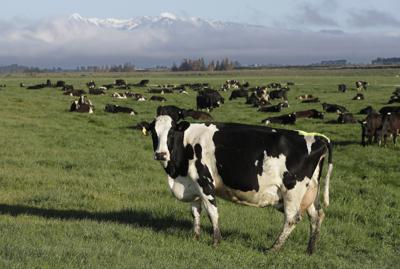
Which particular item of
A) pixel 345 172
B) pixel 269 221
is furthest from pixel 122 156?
pixel 269 221

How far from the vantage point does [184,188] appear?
32.2 feet

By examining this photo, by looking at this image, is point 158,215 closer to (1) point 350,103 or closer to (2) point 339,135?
(2) point 339,135

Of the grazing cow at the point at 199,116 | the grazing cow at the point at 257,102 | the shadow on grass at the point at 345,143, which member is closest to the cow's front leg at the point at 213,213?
the shadow on grass at the point at 345,143

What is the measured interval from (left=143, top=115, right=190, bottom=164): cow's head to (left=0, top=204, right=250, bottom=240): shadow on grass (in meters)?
1.50

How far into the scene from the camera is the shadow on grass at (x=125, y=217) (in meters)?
10.4

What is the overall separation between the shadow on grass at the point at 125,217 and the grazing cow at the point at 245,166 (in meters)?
0.80

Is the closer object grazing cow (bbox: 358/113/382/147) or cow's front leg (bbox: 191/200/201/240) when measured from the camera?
cow's front leg (bbox: 191/200/201/240)

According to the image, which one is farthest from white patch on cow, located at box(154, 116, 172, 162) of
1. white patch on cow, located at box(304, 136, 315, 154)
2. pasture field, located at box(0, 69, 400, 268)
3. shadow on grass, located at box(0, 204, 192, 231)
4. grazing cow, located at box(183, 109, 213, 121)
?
grazing cow, located at box(183, 109, 213, 121)

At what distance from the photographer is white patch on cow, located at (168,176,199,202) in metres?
9.75

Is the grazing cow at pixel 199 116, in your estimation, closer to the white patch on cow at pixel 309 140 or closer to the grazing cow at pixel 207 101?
the grazing cow at pixel 207 101

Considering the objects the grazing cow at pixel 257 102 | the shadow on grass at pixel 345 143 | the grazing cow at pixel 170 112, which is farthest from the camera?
the grazing cow at pixel 257 102

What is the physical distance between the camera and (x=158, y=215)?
11.4 m

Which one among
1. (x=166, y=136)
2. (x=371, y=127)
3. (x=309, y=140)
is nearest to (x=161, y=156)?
(x=166, y=136)

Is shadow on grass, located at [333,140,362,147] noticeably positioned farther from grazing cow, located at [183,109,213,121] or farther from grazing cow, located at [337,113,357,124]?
grazing cow, located at [183,109,213,121]
